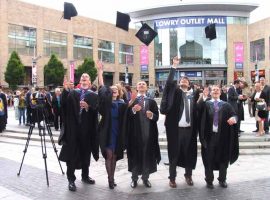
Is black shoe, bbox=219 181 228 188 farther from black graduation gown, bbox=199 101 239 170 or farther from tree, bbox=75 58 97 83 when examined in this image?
tree, bbox=75 58 97 83

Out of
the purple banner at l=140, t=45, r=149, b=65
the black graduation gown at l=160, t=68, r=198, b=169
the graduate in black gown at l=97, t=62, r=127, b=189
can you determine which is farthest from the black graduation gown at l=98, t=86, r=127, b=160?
the purple banner at l=140, t=45, r=149, b=65

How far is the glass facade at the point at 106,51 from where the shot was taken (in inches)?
2452

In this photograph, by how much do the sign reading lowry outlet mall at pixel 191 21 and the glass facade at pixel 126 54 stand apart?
6.62 m

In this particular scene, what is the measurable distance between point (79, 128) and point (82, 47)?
174 feet

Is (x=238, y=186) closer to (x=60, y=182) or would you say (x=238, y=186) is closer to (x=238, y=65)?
(x=60, y=182)

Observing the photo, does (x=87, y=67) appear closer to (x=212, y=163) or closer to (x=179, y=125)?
(x=179, y=125)

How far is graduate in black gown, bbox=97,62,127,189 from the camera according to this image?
7.10 m

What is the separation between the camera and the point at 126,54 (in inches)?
2665

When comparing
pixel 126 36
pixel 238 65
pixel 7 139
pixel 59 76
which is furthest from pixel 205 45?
pixel 7 139

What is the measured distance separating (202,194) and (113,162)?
1655 millimetres

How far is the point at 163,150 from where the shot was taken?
1162 centimetres

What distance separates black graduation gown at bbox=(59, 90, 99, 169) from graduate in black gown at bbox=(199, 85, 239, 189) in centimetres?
201

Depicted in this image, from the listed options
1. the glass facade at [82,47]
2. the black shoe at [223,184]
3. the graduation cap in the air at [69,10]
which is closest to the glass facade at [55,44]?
the glass facade at [82,47]

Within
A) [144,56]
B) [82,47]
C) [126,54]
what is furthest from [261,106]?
[126,54]
